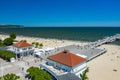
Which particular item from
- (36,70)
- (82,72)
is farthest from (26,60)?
(82,72)

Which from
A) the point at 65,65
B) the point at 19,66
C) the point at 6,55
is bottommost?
the point at 19,66

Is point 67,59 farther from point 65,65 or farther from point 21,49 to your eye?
point 21,49

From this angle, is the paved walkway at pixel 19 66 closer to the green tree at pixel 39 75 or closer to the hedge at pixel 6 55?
the hedge at pixel 6 55

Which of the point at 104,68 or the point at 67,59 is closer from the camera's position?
the point at 67,59

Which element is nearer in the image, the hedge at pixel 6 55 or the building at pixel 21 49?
the hedge at pixel 6 55

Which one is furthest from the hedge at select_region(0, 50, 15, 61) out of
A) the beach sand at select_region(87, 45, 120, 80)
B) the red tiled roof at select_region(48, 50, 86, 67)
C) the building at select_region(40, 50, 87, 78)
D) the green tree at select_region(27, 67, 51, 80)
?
the beach sand at select_region(87, 45, 120, 80)

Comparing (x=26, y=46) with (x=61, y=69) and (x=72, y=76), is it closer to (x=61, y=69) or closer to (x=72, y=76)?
(x=61, y=69)

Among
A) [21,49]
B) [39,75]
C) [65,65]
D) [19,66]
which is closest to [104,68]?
[65,65]

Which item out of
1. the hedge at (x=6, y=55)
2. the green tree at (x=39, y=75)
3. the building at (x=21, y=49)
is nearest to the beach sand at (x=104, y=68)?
the green tree at (x=39, y=75)
